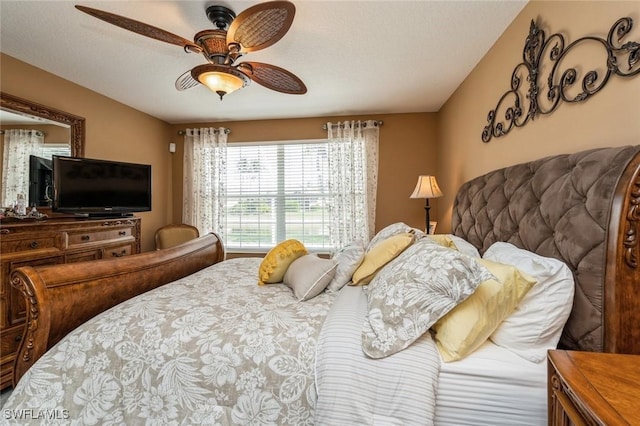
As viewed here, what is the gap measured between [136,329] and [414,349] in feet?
3.79

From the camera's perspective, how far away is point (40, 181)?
2.55m

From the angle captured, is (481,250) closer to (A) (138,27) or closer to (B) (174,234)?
(A) (138,27)

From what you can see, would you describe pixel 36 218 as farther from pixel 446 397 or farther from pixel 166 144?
pixel 446 397

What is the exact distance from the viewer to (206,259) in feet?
8.30

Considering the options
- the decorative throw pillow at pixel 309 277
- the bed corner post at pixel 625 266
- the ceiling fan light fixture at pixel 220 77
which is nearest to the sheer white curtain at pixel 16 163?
the ceiling fan light fixture at pixel 220 77

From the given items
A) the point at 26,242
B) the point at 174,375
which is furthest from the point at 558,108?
the point at 26,242

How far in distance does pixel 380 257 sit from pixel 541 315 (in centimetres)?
82

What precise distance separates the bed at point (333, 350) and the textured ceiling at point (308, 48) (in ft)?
4.24

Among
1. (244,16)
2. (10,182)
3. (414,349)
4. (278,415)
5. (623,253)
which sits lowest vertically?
(278,415)

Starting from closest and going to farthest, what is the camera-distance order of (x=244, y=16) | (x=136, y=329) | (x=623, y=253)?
(x=623, y=253) → (x=136, y=329) → (x=244, y=16)

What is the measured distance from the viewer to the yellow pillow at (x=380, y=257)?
1.67 meters

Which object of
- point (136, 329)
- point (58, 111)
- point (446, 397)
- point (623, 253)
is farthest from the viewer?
point (58, 111)

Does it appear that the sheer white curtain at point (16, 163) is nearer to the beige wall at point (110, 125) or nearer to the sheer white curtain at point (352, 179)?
the beige wall at point (110, 125)

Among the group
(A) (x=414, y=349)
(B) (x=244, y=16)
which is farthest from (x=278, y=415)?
(B) (x=244, y=16)
